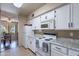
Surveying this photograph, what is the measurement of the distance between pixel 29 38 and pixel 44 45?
0.92 feet

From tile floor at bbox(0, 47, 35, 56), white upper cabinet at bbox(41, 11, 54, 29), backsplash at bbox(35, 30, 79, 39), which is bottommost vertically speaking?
tile floor at bbox(0, 47, 35, 56)

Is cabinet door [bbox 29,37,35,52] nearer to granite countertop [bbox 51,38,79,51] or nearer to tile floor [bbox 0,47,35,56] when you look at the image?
tile floor [bbox 0,47,35,56]

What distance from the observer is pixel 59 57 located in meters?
1.66

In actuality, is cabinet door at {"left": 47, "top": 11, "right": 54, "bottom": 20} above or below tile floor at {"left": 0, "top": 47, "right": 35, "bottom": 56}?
above

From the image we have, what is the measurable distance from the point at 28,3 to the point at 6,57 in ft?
3.00

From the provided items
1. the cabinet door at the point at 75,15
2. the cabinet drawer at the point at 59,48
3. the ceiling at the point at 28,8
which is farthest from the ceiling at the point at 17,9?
the cabinet drawer at the point at 59,48

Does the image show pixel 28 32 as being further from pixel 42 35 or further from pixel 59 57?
pixel 59 57

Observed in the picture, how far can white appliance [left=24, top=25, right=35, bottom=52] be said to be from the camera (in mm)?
1798

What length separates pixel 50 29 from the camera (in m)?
1.85

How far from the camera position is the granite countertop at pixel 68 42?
155cm

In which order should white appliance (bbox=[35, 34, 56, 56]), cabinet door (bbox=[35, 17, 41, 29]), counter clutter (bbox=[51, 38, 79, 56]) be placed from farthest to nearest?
cabinet door (bbox=[35, 17, 41, 29])
white appliance (bbox=[35, 34, 56, 56])
counter clutter (bbox=[51, 38, 79, 56])

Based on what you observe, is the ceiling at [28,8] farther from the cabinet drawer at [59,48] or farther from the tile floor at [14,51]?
the cabinet drawer at [59,48]

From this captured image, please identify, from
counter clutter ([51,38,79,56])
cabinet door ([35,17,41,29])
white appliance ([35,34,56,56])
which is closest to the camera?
counter clutter ([51,38,79,56])

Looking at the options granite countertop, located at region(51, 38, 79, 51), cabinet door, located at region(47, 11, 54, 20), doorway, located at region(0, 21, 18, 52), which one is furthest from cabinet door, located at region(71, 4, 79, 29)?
doorway, located at region(0, 21, 18, 52)
